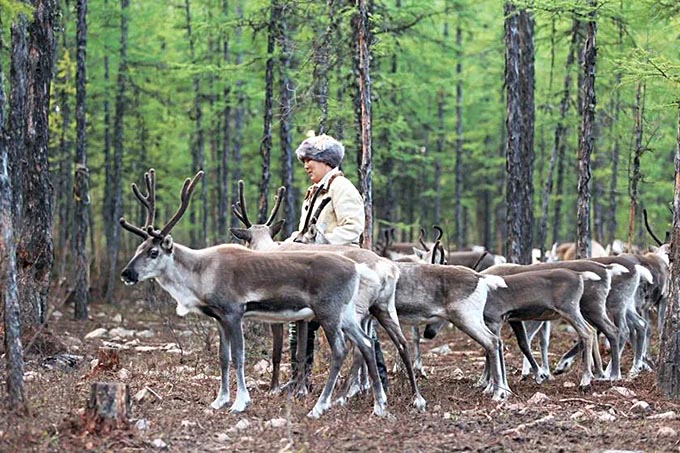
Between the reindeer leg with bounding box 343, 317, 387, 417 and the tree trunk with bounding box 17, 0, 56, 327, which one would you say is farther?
the tree trunk with bounding box 17, 0, 56, 327

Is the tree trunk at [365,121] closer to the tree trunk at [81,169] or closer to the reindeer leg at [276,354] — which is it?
the reindeer leg at [276,354]

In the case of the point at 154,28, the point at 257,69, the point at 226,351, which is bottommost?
the point at 226,351

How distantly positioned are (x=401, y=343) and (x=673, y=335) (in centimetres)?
266

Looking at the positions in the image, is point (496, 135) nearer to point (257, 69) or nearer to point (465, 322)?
point (257, 69)

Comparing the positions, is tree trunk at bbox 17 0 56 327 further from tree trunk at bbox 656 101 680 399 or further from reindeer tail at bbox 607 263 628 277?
tree trunk at bbox 656 101 680 399

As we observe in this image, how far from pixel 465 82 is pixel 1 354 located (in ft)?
72.4

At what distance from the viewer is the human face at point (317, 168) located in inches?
400

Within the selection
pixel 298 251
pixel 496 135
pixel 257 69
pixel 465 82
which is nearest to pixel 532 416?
pixel 298 251

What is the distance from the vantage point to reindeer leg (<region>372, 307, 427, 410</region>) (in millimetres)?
9266

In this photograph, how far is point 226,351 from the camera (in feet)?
29.4

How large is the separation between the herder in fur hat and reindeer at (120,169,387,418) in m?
1.13

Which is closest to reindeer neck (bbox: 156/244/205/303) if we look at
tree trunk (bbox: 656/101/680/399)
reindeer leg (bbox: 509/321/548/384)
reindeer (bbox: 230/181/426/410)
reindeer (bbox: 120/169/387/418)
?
reindeer (bbox: 120/169/387/418)

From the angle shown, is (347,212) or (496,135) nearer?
(347,212)

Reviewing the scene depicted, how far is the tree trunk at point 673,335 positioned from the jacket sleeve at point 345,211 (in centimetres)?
313
